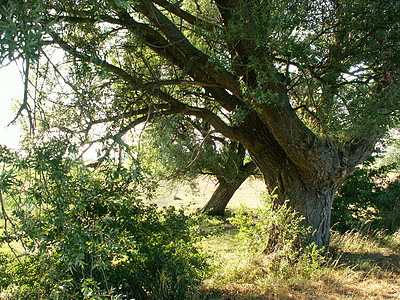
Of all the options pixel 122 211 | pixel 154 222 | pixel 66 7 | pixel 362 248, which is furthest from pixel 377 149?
pixel 66 7

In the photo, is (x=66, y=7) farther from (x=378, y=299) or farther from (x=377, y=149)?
(x=377, y=149)

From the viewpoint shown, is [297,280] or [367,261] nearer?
[297,280]

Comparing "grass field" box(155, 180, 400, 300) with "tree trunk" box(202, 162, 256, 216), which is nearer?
"grass field" box(155, 180, 400, 300)

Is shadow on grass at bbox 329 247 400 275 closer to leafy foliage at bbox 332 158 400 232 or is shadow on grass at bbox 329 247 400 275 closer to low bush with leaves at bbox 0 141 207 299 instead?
leafy foliage at bbox 332 158 400 232

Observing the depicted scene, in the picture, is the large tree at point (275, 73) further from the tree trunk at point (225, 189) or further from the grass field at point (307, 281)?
the tree trunk at point (225, 189)

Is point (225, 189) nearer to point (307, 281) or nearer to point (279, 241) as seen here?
point (279, 241)

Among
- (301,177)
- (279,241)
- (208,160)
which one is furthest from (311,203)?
(208,160)

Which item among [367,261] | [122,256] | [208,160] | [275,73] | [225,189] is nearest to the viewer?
[122,256]

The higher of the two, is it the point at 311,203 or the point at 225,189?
the point at 225,189

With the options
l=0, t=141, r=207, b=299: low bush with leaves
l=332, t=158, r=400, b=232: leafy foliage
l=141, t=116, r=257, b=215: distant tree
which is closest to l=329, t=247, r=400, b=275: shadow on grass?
l=332, t=158, r=400, b=232: leafy foliage

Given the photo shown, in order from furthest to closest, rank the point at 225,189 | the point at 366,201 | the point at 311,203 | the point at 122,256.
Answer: the point at 225,189
the point at 366,201
the point at 311,203
the point at 122,256

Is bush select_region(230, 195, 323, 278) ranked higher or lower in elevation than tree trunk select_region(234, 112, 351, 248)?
lower

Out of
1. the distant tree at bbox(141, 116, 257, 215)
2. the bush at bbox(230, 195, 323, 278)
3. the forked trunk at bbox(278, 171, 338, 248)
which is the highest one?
the distant tree at bbox(141, 116, 257, 215)

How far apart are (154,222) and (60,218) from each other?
2.68m
